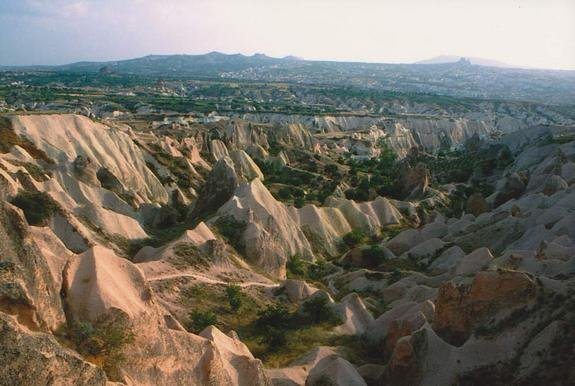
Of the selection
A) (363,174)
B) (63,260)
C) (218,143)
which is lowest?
(363,174)

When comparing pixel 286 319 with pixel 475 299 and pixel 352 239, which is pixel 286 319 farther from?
pixel 352 239

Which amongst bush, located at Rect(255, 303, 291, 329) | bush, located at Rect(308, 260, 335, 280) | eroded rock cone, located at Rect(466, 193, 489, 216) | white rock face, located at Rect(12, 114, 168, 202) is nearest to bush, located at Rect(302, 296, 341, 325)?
bush, located at Rect(255, 303, 291, 329)

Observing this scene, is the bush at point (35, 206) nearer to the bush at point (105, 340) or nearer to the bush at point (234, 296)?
the bush at point (234, 296)

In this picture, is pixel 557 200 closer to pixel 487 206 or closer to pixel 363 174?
pixel 487 206

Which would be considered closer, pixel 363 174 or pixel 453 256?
pixel 453 256

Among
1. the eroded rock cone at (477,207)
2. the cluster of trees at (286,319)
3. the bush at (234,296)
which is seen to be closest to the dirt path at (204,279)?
the bush at (234,296)

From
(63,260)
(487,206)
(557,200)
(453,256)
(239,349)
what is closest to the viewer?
(63,260)

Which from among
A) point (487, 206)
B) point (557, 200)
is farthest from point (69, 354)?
point (487, 206)
